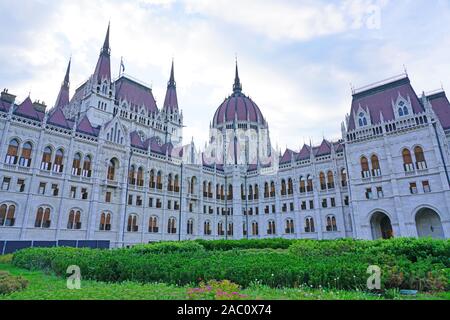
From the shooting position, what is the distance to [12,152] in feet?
104

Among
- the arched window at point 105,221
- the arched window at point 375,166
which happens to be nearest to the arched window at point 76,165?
the arched window at point 105,221

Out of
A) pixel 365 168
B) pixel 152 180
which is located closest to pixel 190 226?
pixel 152 180

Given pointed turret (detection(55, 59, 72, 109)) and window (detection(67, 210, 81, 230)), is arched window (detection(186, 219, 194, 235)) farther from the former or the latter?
pointed turret (detection(55, 59, 72, 109))

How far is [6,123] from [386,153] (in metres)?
47.0

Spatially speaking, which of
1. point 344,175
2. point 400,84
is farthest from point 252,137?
point 400,84

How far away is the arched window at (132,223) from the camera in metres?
39.9

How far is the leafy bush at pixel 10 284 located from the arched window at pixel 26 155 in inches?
1026

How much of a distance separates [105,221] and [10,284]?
29.5 metres

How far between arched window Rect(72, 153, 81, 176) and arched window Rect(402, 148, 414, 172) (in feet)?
141

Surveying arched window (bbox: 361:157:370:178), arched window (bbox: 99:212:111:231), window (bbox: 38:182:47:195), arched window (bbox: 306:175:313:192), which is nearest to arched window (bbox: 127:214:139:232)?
arched window (bbox: 99:212:111:231)

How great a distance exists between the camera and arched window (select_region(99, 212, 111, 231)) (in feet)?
122

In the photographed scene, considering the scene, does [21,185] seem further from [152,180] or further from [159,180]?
[159,180]

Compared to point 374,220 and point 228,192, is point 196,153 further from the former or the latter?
point 374,220

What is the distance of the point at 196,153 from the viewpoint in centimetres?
5312
